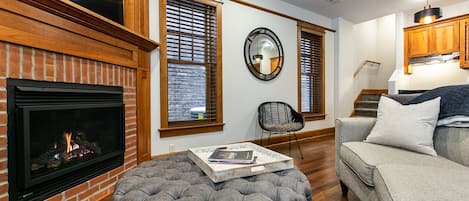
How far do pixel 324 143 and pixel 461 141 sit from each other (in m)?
2.61

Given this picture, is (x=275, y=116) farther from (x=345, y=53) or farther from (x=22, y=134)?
(x=22, y=134)

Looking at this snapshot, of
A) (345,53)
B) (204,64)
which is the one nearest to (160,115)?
(204,64)

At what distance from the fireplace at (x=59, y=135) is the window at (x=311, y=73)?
3320mm

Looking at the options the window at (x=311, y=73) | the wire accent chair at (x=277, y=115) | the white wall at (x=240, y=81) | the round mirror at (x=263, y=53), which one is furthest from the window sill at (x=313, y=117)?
the round mirror at (x=263, y=53)

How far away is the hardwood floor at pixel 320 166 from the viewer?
1.96 metres

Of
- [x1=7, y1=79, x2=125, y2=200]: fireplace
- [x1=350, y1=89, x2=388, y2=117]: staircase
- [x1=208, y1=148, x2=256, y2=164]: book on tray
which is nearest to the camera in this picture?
[x1=208, y1=148, x2=256, y2=164]: book on tray

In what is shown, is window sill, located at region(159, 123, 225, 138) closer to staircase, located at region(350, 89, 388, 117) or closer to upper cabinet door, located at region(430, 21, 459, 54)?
staircase, located at region(350, 89, 388, 117)

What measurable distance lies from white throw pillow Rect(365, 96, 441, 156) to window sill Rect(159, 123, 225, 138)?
1.97m

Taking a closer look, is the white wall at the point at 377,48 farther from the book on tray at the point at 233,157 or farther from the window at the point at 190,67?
the book on tray at the point at 233,157

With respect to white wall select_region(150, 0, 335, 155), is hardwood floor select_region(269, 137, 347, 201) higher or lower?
lower

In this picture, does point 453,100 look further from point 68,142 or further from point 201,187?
point 68,142

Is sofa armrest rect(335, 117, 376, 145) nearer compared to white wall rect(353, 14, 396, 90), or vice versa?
sofa armrest rect(335, 117, 376, 145)

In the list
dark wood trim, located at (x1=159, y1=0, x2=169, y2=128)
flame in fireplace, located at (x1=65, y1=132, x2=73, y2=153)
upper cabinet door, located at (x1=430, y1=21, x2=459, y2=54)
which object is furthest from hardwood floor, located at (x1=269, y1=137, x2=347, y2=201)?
upper cabinet door, located at (x1=430, y1=21, x2=459, y2=54)

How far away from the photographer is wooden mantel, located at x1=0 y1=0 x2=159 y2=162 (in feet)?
4.23
